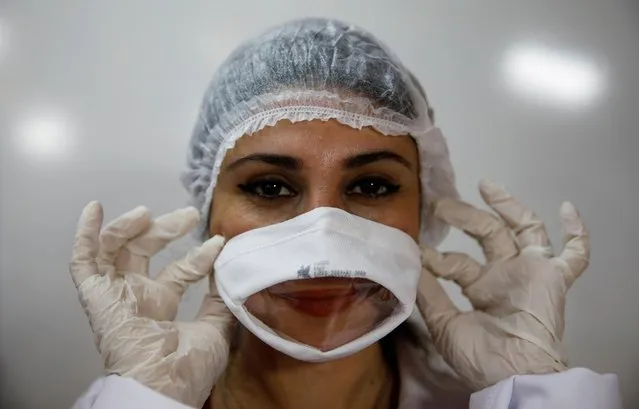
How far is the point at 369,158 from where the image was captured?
1069 mm

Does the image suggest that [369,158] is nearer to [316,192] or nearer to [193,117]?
[316,192]

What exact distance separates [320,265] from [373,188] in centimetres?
20

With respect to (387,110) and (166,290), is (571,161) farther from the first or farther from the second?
(166,290)

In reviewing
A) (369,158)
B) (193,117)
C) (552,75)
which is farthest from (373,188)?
(552,75)

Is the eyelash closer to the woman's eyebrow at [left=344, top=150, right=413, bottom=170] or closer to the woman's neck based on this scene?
the woman's eyebrow at [left=344, top=150, right=413, bottom=170]

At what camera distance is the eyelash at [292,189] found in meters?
1.08

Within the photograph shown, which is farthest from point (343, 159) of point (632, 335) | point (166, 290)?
point (632, 335)

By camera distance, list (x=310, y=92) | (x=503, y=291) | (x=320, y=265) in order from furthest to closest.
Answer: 1. (x=503, y=291)
2. (x=310, y=92)
3. (x=320, y=265)

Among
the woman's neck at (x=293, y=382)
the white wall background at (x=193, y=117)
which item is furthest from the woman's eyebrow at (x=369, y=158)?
the white wall background at (x=193, y=117)

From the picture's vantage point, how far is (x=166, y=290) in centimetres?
114

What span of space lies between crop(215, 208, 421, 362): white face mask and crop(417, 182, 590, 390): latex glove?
19 centimetres

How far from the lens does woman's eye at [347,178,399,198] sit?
1089 mm

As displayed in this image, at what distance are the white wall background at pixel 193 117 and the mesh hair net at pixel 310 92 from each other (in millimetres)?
224

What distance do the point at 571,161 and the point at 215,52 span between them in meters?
0.80
